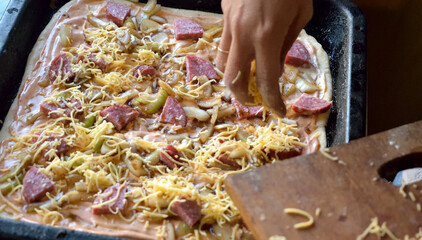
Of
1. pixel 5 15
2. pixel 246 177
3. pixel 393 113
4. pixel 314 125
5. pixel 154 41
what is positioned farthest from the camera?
pixel 393 113

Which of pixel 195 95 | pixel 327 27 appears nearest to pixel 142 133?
pixel 195 95

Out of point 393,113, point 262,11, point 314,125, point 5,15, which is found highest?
point 262,11

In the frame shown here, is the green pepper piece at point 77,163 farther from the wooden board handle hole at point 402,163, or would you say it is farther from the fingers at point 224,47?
the wooden board handle hole at point 402,163

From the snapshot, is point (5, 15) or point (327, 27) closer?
point (5, 15)

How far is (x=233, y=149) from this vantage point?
240cm

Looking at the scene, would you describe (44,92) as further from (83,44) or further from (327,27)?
(327,27)

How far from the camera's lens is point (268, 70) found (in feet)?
6.38

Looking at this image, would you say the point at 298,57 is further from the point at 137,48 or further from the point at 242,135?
the point at 137,48

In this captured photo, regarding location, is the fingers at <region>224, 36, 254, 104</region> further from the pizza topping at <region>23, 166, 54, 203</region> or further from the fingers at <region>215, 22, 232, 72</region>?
the pizza topping at <region>23, 166, 54, 203</region>

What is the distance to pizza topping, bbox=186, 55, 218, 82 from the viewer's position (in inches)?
110

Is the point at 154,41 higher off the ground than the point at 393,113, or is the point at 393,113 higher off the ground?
the point at 154,41

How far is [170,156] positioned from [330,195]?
89 cm

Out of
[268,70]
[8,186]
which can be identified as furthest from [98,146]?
[268,70]

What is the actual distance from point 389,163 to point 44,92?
1801 millimetres
